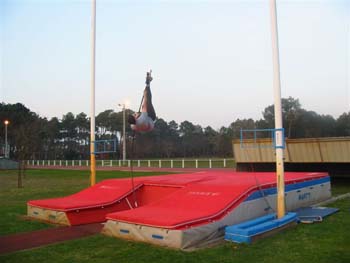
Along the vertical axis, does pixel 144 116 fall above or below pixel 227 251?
above

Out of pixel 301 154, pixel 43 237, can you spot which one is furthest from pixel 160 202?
pixel 301 154

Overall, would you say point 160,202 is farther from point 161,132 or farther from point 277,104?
point 161,132

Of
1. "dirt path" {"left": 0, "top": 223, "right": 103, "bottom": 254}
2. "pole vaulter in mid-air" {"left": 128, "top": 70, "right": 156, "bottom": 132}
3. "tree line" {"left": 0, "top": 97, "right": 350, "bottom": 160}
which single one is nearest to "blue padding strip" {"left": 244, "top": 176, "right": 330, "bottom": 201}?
"dirt path" {"left": 0, "top": 223, "right": 103, "bottom": 254}

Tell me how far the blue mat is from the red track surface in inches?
32.6

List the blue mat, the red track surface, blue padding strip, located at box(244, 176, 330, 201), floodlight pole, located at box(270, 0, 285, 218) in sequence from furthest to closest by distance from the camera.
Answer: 1. the blue mat
2. blue padding strip, located at box(244, 176, 330, 201)
3. floodlight pole, located at box(270, 0, 285, 218)
4. the red track surface

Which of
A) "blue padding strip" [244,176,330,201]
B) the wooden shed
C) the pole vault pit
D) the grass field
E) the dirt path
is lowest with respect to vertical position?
the dirt path

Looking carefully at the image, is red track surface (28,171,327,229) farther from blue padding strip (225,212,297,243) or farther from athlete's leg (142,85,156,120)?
athlete's leg (142,85,156,120)

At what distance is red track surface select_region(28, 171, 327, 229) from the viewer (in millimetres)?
6902

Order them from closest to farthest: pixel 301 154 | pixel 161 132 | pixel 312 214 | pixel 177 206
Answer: pixel 177 206, pixel 312 214, pixel 301 154, pixel 161 132

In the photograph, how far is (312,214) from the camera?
8789mm

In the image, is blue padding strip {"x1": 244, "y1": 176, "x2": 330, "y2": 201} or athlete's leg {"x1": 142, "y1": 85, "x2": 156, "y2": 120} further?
athlete's leg {"x1": 142, "y1": 85, "x2": 156, "y2": 120}

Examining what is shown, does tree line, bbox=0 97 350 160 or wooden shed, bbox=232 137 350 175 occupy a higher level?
tree line, bbox=0 97 350 160

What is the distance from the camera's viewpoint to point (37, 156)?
2852 inches

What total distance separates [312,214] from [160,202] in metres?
3.56
